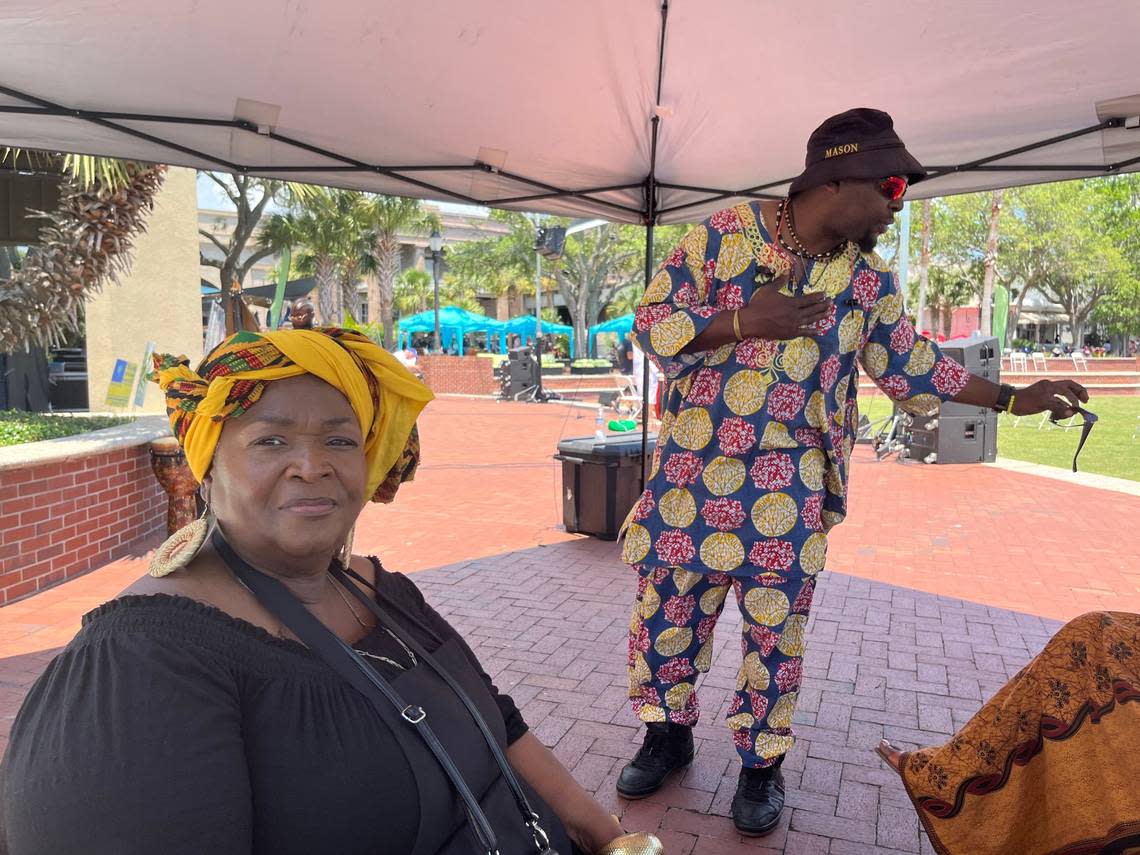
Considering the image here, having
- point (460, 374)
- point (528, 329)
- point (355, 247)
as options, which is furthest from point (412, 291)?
point (460, 374)

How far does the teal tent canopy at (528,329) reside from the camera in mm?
37781

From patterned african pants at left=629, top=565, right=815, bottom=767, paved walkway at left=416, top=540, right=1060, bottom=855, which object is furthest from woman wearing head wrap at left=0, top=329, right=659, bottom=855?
paved walkway at left=416, top=540, right=1060, bottom=855

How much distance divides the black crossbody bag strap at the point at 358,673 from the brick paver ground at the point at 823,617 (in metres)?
1.56

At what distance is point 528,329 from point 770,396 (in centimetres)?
3635

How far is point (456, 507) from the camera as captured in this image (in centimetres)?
823

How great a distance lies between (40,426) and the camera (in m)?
6.25

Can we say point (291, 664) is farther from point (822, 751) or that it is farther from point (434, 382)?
point (434, 382)

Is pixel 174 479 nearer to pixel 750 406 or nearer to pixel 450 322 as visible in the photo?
pixel 750 406

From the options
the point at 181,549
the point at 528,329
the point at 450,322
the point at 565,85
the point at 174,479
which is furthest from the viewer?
the point at 528,329

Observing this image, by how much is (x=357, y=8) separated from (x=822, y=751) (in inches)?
127

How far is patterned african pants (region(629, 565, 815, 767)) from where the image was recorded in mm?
2619

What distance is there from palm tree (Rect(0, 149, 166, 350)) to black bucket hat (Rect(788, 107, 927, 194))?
586 centimetres

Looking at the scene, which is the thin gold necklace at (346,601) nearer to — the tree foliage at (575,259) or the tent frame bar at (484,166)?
the tent frame bar at (484,166)

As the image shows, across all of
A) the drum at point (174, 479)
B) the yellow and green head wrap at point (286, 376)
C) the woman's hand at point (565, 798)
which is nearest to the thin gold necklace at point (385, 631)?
the yellow and green head wrap at point (286, 376)
